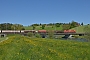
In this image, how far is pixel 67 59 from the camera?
1452 cm

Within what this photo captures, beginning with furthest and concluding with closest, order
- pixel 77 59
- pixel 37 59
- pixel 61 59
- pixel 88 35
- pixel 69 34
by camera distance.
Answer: pixel 69 34, pixel 88 35, pixel 77 59, pixel 61 59, pixel 37 59

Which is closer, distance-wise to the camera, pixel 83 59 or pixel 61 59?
pixel 61 59

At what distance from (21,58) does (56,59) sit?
2.26 meters

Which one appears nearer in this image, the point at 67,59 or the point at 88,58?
the point at 67,59

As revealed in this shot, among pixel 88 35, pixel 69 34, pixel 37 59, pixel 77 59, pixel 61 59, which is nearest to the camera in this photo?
pixel 37 59

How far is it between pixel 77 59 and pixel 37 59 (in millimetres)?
3311

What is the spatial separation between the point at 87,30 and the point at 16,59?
73509 millimetres

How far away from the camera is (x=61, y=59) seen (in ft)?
46.6

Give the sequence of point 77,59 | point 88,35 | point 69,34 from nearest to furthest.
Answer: point 77,59
point 88,35
point 69,34

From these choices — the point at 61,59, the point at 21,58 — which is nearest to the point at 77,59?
the point at 61,59

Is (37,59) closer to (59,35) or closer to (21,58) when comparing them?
(21,58)

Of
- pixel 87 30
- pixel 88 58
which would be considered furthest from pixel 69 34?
pixel 88 58

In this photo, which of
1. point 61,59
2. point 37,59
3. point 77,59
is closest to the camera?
point 37,59

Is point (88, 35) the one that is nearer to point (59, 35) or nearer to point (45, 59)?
point (45, 59)
